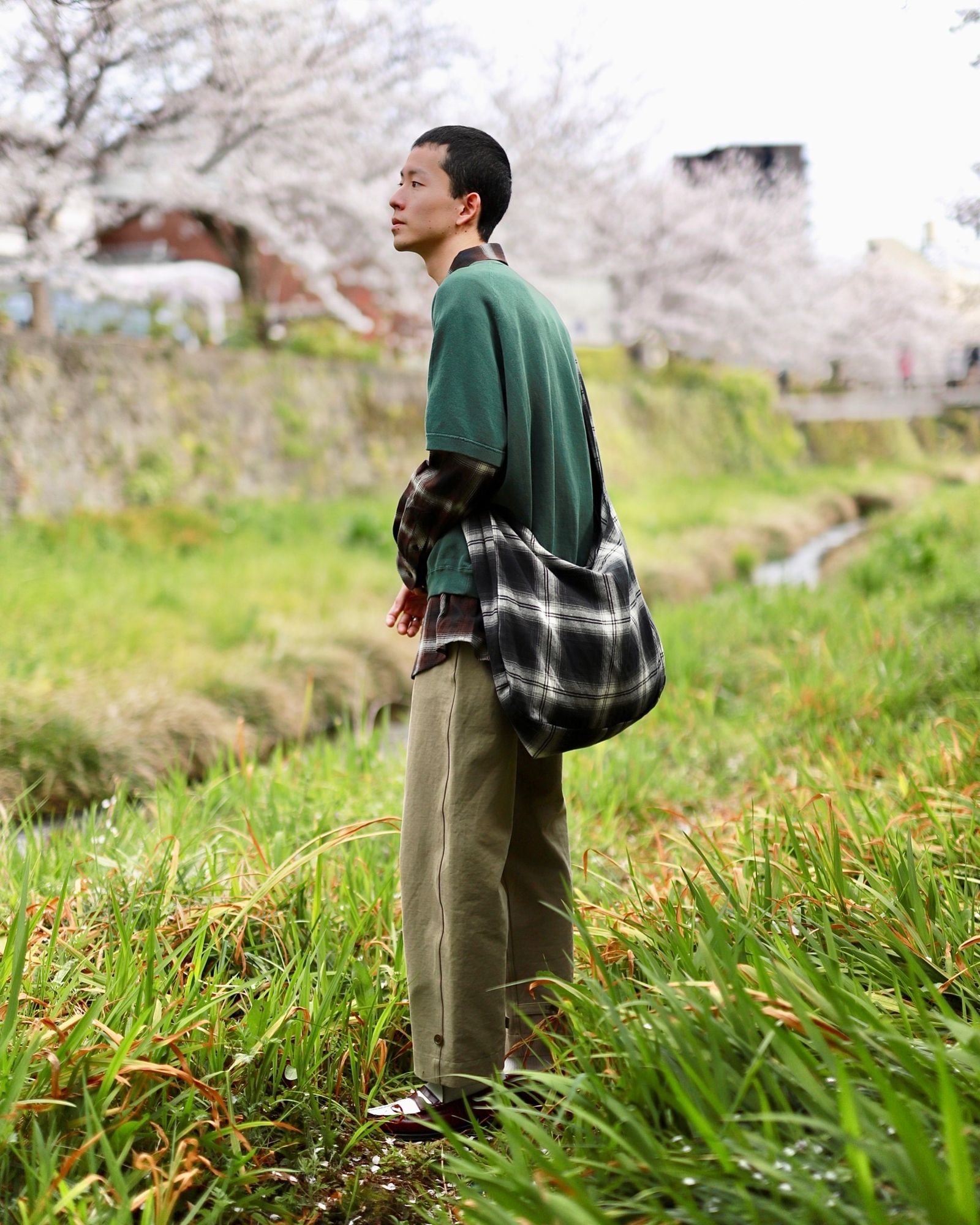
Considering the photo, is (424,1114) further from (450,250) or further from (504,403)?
(450,250)

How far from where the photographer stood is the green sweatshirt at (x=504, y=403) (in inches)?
68.9

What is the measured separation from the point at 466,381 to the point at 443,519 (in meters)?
0.22

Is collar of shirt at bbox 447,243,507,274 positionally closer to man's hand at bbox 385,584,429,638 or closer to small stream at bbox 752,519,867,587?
man's hand at bbox 385,584,429,638

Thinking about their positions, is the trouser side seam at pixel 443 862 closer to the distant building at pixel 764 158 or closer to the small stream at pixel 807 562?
the small stream at pixel 807 562

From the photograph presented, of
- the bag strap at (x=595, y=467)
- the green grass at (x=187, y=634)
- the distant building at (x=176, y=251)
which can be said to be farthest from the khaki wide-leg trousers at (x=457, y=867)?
the distant building at (x=176, y=251)

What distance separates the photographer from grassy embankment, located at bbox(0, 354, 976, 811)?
4406mm

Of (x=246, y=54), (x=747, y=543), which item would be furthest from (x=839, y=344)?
(x=246, y=54)

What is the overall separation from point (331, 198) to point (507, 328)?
9.32 m

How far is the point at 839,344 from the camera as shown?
84.7ft

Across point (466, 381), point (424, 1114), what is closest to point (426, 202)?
point (466, 381)

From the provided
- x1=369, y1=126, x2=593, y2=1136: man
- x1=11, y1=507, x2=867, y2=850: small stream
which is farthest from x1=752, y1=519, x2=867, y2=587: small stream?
x1=369, y1=126, x2=593, y2=1136: man

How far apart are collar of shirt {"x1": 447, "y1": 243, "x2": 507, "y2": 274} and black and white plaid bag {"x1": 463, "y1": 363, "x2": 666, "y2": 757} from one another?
1.43 feet

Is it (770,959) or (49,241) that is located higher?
(49,241)

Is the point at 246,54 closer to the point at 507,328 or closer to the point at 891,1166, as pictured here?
the point at 507,328
